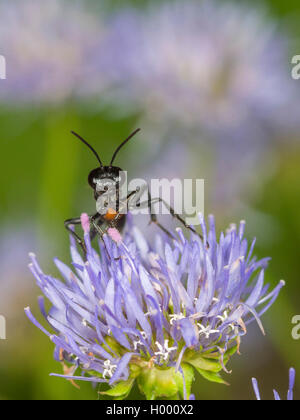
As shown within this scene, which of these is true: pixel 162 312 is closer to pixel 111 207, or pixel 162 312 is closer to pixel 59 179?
pixel 111 207

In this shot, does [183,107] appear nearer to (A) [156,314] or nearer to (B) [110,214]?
(B) [110,214]

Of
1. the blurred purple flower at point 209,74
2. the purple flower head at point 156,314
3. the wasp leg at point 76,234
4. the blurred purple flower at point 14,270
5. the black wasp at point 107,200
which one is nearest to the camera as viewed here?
the purple flower head at point 156,314

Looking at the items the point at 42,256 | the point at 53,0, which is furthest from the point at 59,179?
the point at 53,0

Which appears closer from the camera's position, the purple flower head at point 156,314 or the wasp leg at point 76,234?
the purple flower head at point 156,314

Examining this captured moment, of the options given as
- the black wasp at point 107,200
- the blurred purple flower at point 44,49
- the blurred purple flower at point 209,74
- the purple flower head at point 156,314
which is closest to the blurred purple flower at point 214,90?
the blurred purple flower at point 209,74

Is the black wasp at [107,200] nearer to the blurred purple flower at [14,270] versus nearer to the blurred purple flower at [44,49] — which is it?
the blurred purple flower at [14,270]

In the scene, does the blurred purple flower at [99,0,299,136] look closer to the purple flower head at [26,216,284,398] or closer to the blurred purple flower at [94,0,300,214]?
the blurred purple flower at [94,0,300,214]

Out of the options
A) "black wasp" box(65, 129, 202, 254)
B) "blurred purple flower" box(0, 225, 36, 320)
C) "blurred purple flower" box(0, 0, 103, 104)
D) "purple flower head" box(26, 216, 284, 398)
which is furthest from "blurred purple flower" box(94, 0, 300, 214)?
"purple flower head" box(26, 216, 284, 398)
